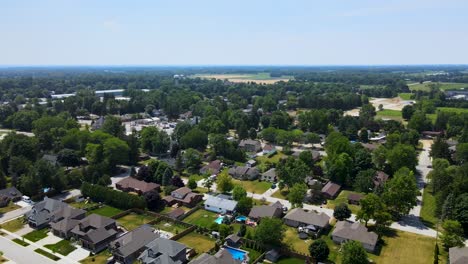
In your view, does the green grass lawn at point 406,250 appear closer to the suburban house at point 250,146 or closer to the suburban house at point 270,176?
the suburban house at point 270,176

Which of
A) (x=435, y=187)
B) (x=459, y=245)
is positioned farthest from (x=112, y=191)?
(x=435, y=187)

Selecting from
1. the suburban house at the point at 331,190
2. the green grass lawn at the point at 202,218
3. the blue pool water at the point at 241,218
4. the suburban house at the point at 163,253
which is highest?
the suburban house at the point at 163,253

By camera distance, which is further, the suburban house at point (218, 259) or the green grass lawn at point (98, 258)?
the green grass lawn at point (98, 258)

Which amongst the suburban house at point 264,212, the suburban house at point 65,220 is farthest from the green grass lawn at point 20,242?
the suburban house at point 264,212

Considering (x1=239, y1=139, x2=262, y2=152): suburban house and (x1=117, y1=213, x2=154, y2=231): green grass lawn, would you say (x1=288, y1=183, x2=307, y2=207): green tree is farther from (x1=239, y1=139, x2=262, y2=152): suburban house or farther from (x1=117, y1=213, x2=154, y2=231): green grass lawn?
(x1=239, y1=139, x2=262, y2=152): suburban house

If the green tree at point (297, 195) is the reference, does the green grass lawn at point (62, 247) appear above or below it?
below

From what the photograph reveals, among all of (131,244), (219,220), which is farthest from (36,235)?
(219,220)

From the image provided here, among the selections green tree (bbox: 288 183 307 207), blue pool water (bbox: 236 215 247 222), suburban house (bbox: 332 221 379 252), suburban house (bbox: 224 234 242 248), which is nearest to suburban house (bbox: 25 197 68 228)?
suburban house (bbox: 224 234 242 248)
